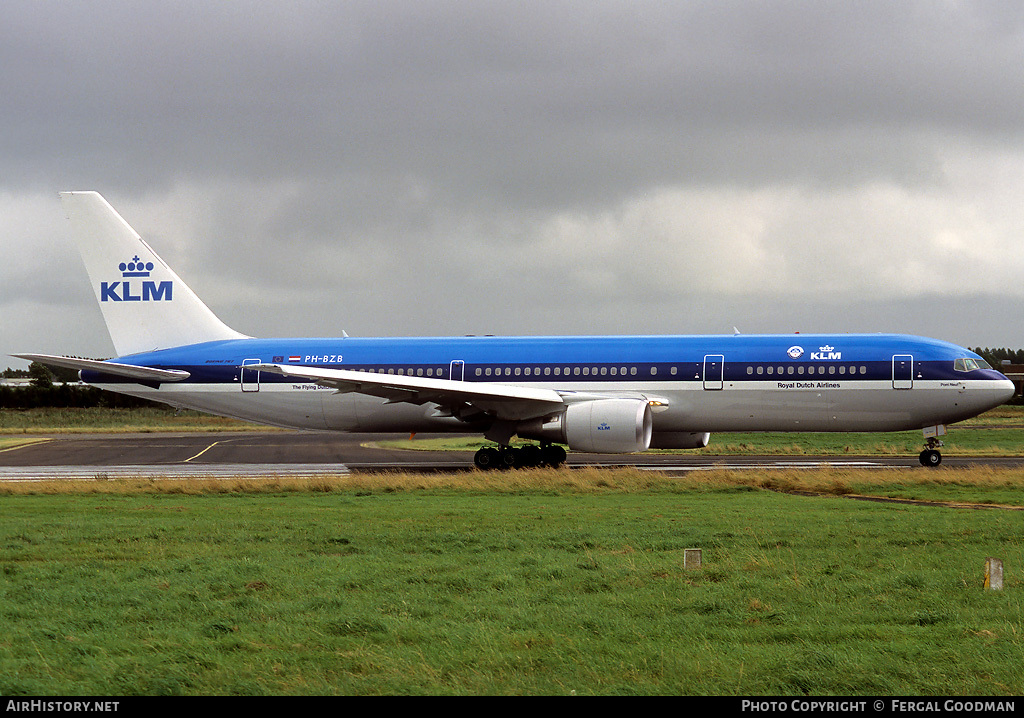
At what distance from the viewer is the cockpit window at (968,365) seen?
30125mm

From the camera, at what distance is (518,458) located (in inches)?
1208

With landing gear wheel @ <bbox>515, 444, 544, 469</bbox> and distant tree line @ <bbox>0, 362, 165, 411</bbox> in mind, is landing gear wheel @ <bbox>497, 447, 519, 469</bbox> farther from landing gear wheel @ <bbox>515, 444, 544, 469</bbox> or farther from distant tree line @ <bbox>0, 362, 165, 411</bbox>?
distant tree line @ <bbox>0, 362, 165, 411</bbox>

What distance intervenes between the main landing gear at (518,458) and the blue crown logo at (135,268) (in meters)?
13.9

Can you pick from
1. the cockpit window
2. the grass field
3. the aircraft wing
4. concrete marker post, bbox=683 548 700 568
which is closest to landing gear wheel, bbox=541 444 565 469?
the aircraft wing

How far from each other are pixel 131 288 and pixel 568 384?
1592 cm

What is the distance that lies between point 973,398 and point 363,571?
24.0 metres

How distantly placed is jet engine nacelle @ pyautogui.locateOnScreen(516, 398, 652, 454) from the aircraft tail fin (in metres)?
13.3

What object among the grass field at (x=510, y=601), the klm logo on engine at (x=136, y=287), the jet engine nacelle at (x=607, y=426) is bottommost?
the grass field at (x=510, y=601)

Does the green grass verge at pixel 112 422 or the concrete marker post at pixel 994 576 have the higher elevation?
the concrete marker post at pixel 994 576

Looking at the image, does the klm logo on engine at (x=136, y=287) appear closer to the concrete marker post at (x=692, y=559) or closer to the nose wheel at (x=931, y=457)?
the nose wheel at (x=931, y=457)

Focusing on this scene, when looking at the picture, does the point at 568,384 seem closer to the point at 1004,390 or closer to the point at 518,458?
the point at 518,458

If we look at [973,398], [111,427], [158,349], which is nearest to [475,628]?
[973,398]

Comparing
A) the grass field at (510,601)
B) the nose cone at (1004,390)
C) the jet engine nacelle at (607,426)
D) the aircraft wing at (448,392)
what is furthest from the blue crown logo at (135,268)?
the nose cone at (1004,390)

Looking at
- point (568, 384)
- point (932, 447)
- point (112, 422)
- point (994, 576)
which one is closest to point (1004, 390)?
point (932, 447)
